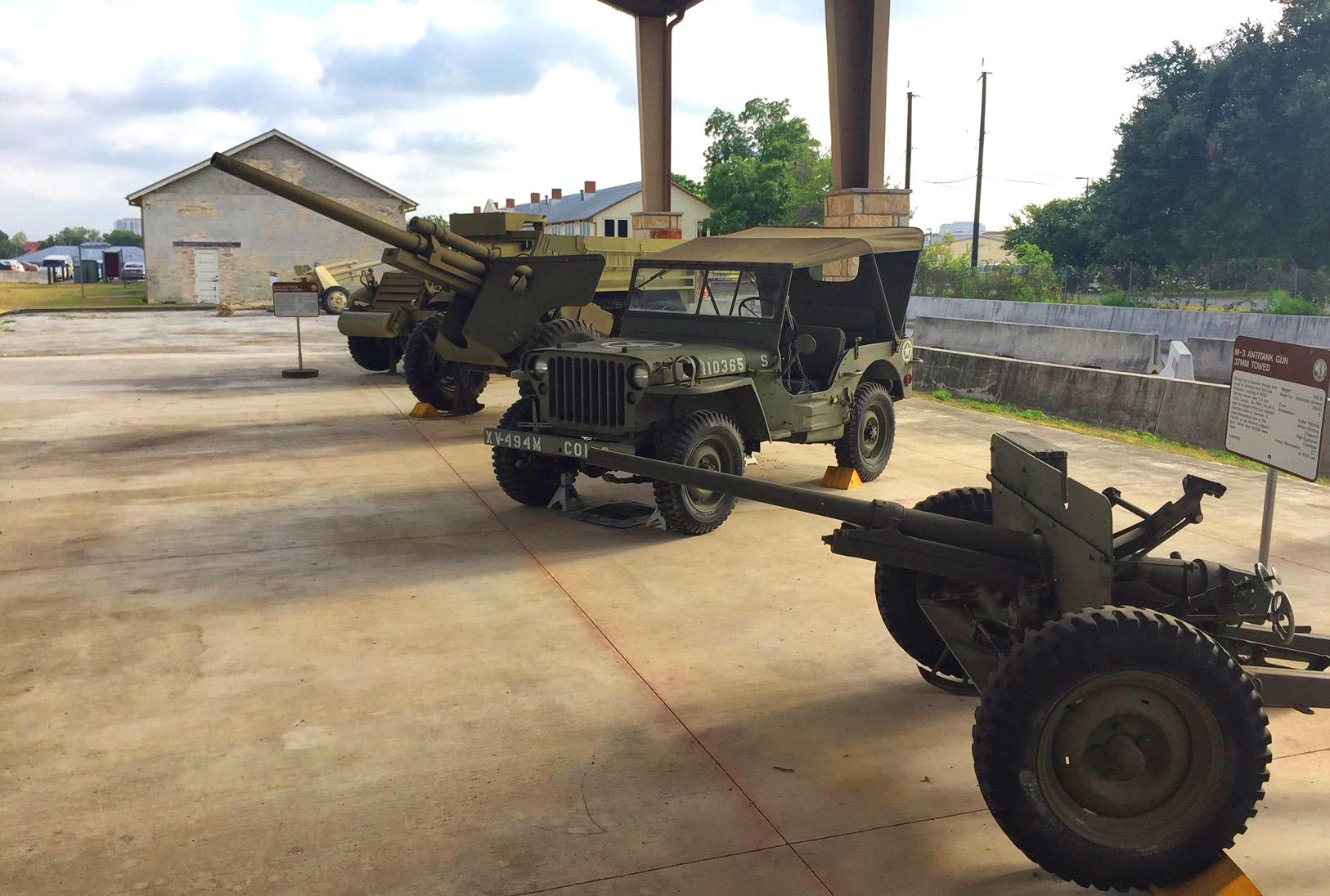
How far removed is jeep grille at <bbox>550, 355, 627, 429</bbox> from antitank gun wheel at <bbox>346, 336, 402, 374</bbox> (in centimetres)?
1023

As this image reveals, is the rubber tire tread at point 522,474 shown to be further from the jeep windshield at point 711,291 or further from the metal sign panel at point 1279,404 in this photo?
the metal sign panel at point 1279,404

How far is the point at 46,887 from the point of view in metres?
3.37

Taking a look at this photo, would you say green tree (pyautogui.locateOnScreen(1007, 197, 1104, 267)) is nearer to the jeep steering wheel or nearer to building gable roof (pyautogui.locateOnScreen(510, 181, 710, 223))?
building gable roof (pyautogui.locateOnScreen(510, 181, 710, 223))

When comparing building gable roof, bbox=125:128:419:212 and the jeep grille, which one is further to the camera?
building gable roof, bbox=125:128:419:212

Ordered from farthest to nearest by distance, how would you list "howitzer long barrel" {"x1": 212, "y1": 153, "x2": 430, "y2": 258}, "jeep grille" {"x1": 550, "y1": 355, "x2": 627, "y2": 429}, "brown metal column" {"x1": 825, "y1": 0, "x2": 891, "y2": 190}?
"brown metal column" {"x1": 825, "y1": 0, "x2": 891, "y2": 190}
"howitzer long barrel" {"x1": 212, "y1": 153, "x2": 430, "y2": 258}
"jeep grille" {"x1": 550, "y1": 355, "x2": 627, "y2": 429}

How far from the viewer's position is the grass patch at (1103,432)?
10.5 meters

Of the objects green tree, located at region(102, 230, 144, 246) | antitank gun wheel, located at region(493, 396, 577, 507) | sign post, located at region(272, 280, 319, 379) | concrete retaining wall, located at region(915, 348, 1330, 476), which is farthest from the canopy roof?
green tree, located at region(102, 230, 144, 246)

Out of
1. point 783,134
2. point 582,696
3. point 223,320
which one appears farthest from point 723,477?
point 783,134

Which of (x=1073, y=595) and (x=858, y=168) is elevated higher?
(x=858, y=168)

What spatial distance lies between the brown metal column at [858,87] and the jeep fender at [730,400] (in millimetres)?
7088

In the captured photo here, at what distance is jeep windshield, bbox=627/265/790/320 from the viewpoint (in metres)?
8.22

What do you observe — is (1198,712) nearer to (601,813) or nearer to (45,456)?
(601,813)

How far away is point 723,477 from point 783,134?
2570 inches

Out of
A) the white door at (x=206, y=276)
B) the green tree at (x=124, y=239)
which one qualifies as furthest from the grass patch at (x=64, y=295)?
the green tree at (x=124, y=239)
